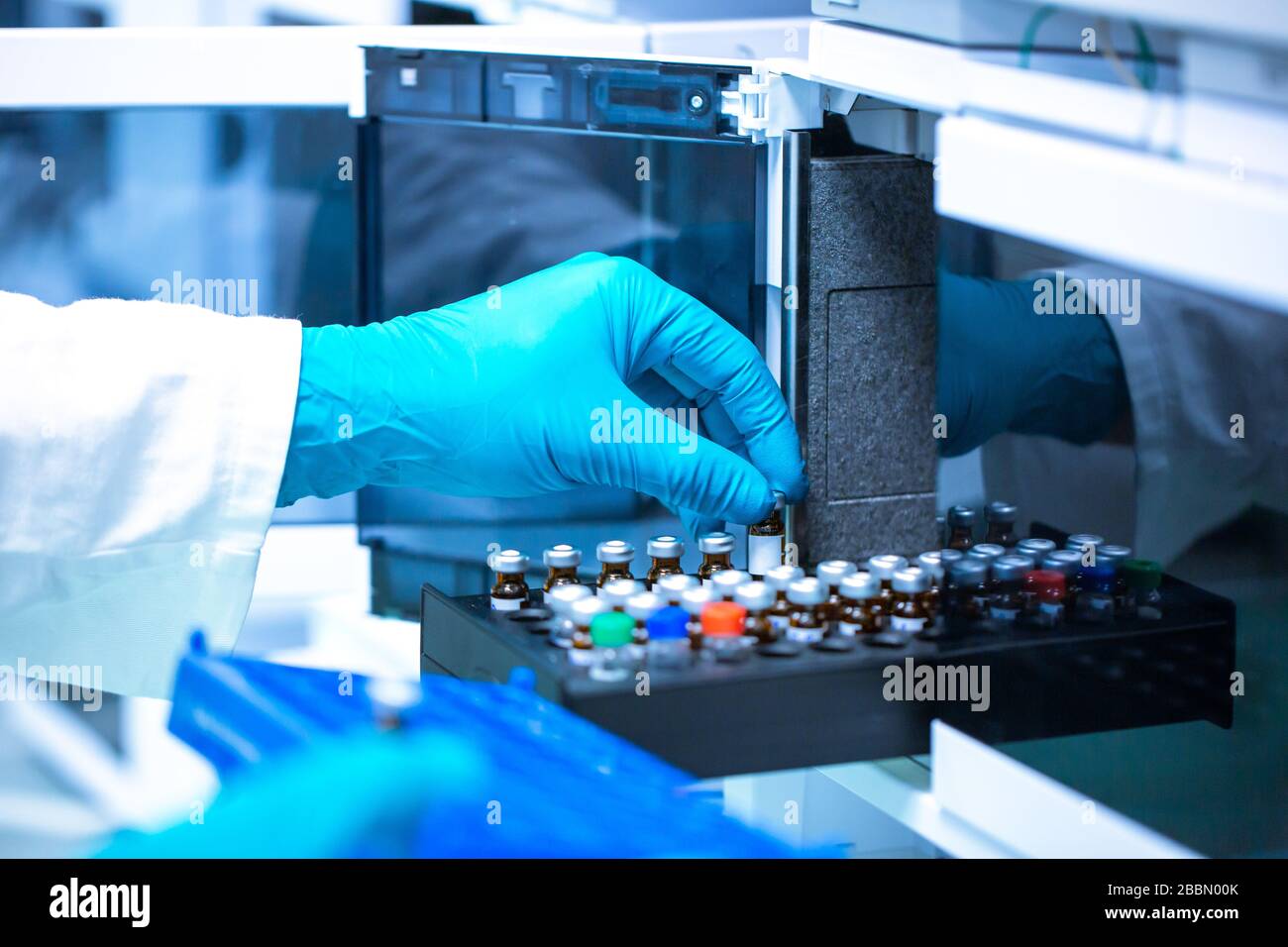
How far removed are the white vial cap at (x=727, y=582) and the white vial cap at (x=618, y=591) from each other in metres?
0.05

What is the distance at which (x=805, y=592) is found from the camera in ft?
3.05

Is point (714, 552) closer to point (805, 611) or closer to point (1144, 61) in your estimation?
point (805, 611)

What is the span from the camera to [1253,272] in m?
0.60

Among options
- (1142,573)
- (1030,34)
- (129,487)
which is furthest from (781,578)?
(129,487)

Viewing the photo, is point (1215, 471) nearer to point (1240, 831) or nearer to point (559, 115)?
point (1240, 831)

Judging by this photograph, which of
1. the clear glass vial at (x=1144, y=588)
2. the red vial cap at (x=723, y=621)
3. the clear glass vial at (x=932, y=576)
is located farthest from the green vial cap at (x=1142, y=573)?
the red vial cap at (x=723, y=621)

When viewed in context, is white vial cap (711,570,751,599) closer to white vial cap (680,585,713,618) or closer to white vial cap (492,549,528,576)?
white vial cap (680,585,713,618)

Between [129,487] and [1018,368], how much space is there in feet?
2.12

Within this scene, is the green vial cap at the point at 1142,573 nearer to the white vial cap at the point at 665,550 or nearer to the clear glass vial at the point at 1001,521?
the clear glass vial at the point at 1001,521

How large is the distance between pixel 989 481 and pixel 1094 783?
0.20 m

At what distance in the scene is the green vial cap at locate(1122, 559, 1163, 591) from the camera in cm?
86

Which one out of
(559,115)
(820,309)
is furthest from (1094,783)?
(559,115)

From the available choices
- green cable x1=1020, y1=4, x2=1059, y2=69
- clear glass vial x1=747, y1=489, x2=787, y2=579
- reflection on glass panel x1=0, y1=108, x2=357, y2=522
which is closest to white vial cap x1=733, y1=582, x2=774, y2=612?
clear glass vial x1=747, y1=489, x2=787, y2=579

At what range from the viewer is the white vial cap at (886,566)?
96 cm
